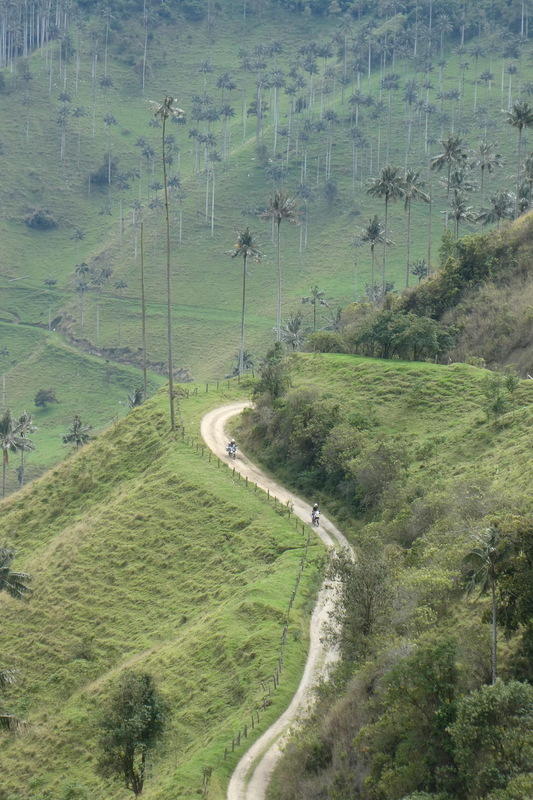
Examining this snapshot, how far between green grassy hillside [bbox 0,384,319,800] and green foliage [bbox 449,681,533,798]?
38.9 feet

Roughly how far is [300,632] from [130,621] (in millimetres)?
14397

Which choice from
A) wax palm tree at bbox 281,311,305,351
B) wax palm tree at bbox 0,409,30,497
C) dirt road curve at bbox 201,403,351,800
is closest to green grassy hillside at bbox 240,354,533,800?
dirt road curve at bbox 201,403,351,800

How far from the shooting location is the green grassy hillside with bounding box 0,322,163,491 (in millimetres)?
161375

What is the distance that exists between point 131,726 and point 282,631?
13768mm

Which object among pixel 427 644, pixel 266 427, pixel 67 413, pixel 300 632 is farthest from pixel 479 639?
pixel 67 413

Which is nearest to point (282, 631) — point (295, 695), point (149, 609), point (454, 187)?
point (295, 695)

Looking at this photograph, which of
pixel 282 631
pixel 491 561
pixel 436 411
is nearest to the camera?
pixel 491 561

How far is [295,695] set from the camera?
51969 millimetres

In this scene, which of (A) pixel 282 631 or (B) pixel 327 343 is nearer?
(A) pixel 282 631

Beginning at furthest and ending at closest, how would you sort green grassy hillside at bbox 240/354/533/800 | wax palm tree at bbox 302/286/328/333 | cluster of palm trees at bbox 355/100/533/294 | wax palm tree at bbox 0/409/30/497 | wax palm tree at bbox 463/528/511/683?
1. wax palm tree at bbox 302/286/328/333
2. cluster of palm trees at bbox 355/100/533/294
3. wax palm tree at bbox 0/409/30/497
4. wax palm tree at bbox 463/528/511/683
5. green grassy hillside at bbox 240/354/533/800

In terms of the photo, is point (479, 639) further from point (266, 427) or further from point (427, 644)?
point (266, 427)

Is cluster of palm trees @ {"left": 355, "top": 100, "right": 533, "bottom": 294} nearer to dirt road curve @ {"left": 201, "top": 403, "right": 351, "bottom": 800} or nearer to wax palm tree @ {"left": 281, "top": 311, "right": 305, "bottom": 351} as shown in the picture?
wax palm tree @ {"left": 281, "top": 311, "right": 305, "bottom": 351}

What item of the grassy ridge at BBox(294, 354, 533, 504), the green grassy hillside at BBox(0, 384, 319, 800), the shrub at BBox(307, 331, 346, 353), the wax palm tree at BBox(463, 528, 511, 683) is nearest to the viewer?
the wax palm tree at BBox(463, 528, 511, 683)

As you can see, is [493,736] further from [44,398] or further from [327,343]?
[44,398]
